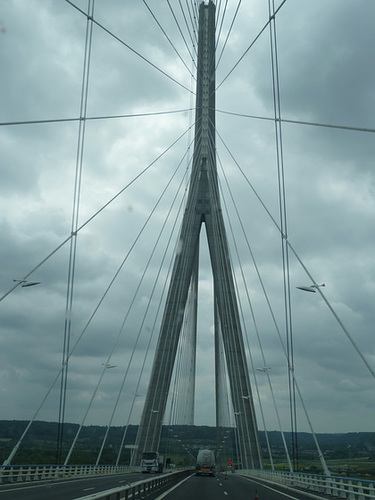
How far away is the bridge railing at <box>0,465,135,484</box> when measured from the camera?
30.7 metres

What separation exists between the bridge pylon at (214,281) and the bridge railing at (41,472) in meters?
4.62

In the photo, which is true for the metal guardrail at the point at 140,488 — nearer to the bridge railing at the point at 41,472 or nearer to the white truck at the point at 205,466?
the bridge railing at the point at 41,472

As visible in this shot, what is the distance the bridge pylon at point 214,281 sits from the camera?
42719 mm

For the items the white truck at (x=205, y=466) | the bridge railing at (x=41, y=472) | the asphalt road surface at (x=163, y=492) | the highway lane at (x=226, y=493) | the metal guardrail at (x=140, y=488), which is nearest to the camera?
the metal guardrail at (x=140, y=488)

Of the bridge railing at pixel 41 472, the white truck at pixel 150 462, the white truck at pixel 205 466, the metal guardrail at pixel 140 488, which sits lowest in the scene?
the metal guardrail at pixel 140 488

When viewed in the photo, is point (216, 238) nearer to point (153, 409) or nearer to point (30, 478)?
point (153, 409)

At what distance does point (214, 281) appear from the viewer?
145 feet

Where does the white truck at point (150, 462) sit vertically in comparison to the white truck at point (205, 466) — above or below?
below

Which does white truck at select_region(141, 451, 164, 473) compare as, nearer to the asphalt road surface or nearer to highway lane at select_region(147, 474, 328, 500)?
highway lane at select_region(147, 474, 328, 500)

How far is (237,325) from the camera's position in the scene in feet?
141

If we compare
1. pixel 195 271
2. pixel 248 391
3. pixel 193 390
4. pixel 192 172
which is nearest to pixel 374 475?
pixel 248 391

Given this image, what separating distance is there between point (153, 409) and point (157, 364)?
3.14 m

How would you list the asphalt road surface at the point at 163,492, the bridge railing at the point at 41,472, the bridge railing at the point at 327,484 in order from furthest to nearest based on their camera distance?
the bridge railing at the point at 41,472 < the asphalt road surface at the point at 163,492 < the bridge railing at the point at 327,484

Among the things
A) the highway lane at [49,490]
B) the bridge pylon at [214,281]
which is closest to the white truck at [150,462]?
the bridge pylon at [214,281]
